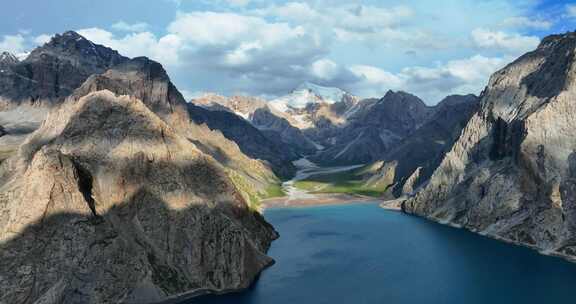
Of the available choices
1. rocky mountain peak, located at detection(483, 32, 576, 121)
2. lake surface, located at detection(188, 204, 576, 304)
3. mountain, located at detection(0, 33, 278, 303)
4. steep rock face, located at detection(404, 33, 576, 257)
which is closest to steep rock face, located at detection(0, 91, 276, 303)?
mountain, located at detection(0, 33, 278, 303)

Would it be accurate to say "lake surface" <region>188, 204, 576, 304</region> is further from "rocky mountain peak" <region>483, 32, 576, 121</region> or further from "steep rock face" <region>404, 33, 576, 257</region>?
"rocky mountain peak" <region>483, 32, 576, 121</region>

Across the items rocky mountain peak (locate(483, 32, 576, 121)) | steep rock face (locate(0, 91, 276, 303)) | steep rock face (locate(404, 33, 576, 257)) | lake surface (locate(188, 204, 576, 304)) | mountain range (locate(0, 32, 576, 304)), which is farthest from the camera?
rocky mountain peak (locate(483, 32, 576, 121))

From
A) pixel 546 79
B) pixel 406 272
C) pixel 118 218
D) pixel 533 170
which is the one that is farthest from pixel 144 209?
pixel 546 79

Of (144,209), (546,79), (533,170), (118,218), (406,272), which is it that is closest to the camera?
(118,218)

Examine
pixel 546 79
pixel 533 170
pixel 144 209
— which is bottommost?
pixel 144 209

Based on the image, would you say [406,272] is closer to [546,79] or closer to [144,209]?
[144,209]

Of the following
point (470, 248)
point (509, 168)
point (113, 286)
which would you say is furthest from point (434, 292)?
point (509, 168)
